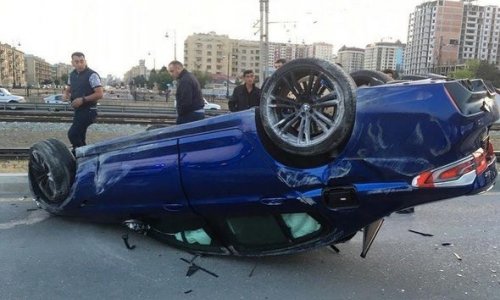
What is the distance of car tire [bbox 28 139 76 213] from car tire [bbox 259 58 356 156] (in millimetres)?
1893

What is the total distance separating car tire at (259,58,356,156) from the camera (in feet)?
9.05

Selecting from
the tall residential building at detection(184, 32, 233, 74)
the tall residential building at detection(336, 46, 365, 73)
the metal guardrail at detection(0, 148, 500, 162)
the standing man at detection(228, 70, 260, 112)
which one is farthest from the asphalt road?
the tall residential building at detection(184, 32, 233, 74)

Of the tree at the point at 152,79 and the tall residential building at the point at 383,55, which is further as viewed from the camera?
the tree at the point at 152,79

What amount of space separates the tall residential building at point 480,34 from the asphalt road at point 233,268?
245 feet

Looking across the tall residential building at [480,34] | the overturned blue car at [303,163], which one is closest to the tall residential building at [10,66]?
the tall residential building at [480,34]

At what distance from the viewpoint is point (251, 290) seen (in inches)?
118

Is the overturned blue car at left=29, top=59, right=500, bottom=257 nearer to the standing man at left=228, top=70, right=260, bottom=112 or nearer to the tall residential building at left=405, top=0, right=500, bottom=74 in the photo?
the standing man at left=228, top=70, right=260, bottom=112

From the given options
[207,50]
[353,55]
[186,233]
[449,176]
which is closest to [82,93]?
[186,233]

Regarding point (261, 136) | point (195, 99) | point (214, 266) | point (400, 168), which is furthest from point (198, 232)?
point (195, 99)

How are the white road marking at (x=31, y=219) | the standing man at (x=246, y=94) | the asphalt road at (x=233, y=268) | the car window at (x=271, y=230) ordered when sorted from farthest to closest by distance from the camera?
the standing man at (x=246, y=94)
the white road marking at (x=31, y=219)
the car window at (x=271, y=230)
the asphalt road at (x=233, y=268)

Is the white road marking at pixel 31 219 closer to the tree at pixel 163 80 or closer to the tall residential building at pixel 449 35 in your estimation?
the tall residential building at pixel 449 35

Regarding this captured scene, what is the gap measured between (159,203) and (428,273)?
1989 mm

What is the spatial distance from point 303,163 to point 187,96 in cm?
300

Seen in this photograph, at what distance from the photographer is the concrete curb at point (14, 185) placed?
5055 mm
